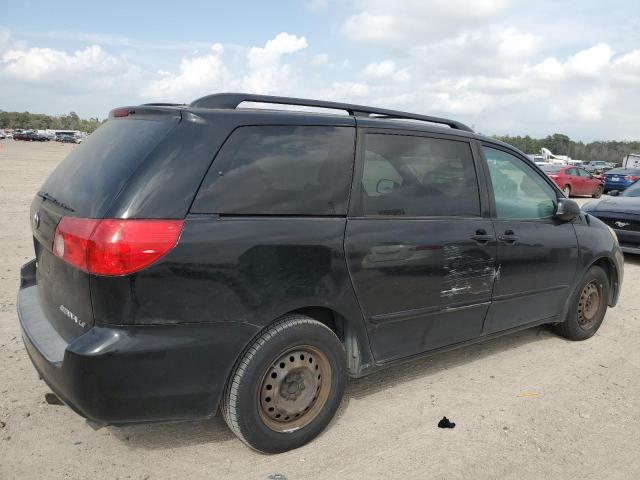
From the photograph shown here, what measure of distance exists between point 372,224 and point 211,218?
3.23 ft

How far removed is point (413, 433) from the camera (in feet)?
10.4

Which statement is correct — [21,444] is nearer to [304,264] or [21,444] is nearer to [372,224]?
[304,264]

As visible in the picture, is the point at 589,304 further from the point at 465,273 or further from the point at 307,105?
the point at 307,105

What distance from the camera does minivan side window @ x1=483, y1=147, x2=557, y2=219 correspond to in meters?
3.97

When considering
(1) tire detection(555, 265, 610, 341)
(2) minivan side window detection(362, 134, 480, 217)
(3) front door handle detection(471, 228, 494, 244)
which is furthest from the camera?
(1) tire detection(555, 265, 610, 341)

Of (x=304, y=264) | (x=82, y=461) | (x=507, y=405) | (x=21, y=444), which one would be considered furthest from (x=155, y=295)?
(x=507, y=405)

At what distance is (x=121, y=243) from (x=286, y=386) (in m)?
1.16

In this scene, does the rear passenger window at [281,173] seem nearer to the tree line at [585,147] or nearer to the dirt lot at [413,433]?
the dirt lot at [413,433]

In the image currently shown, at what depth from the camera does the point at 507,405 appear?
11.7ft

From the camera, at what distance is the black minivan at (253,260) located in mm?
2404

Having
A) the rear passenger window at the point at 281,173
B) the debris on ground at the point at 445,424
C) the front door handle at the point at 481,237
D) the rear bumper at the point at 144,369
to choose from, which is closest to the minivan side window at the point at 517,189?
the front door handle at the point at 481,237

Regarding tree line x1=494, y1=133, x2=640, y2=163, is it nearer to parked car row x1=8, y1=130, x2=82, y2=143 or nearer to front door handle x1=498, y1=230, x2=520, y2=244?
parked car row x1=8, y1=130, x2=82, y2=143

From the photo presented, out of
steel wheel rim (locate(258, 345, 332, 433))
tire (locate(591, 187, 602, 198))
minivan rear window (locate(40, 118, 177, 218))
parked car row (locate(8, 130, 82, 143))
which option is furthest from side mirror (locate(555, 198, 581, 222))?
parked car row (locate(8, 130, 82, 143))

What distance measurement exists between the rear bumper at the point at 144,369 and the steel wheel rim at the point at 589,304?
3441mm
